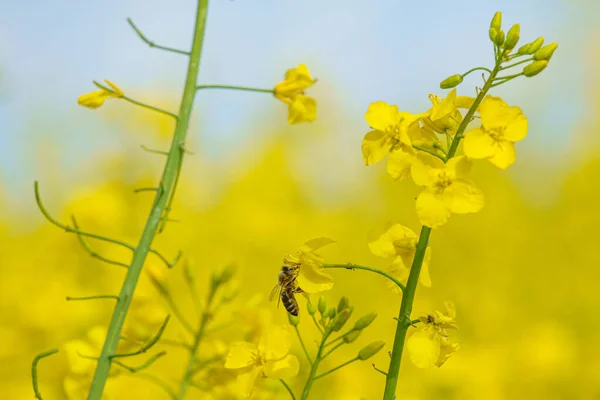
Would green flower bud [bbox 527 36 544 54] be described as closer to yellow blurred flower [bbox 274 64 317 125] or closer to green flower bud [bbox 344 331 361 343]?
yellow blurred flower [bbox 274 64 317 125]

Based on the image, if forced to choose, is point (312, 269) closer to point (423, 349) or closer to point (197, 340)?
point (423, 349)

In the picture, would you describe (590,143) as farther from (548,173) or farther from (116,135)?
(116,135)

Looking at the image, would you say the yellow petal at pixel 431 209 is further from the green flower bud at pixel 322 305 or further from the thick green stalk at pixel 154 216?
the thick green stalk at pixel 154 216

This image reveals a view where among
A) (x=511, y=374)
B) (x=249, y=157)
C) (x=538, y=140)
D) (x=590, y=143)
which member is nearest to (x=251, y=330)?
(x=511, y=374)

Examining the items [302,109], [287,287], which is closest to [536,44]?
[302,109]

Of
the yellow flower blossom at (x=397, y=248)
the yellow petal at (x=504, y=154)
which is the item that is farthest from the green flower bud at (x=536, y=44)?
the yellow flower blossom at (x=397, y=248)

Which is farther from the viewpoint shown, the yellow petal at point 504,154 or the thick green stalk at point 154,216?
the thick green stalk at point 154,216
